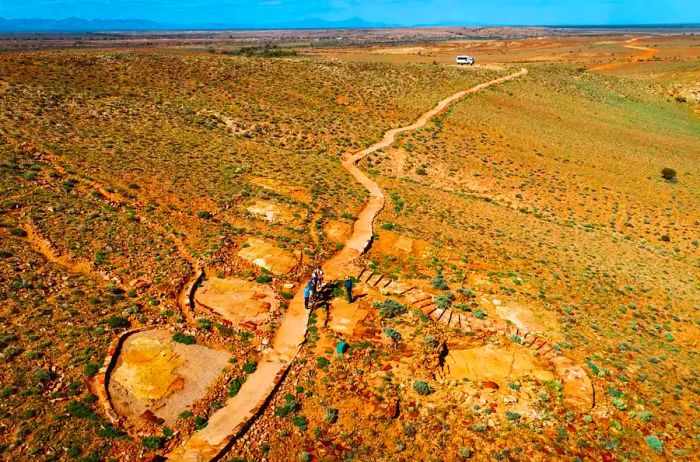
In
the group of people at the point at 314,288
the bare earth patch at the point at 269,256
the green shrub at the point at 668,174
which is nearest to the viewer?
the group of people at the point at 314,288

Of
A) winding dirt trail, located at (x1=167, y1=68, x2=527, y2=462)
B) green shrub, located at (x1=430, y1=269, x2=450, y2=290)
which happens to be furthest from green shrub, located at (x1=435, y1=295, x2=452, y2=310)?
winding dirt trail, located at (x1=167, y1=68, x2=527, y2=462)

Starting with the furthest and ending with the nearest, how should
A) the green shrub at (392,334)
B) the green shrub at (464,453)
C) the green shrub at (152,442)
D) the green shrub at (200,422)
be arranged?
the green shrub at (392,334), the green shrub at (200,422), the green shrub at (464,453), the green shrub at (152,442)

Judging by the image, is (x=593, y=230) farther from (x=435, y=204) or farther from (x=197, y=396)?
(x=197, y=396)

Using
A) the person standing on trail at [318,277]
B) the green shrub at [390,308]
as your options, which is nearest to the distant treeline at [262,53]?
the person standing on trail at [318,277]

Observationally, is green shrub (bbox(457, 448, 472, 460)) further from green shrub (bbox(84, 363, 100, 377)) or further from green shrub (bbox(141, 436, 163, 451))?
green shrub (bbox(84, 363, 100, 377))

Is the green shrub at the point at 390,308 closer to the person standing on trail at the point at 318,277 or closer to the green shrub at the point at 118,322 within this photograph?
the person standing on trail at the point at 318,277

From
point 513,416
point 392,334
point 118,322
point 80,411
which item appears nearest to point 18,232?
point 118,322
